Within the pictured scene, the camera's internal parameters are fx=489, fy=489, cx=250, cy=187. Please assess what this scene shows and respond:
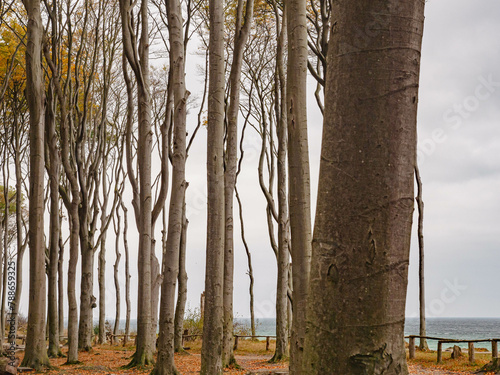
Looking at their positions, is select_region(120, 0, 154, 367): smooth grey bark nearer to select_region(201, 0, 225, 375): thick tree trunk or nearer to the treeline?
the treeline

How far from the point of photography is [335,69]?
2.05 metres

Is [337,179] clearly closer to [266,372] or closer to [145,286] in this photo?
[266,372]

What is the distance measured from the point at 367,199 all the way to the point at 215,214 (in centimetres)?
554

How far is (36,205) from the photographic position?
927cm

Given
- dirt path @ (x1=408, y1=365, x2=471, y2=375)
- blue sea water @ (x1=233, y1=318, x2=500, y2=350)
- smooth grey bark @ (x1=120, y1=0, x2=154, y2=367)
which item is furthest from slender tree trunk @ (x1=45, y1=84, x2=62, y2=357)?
blue sea water @ (x1=233, y1=318, x2=500, y2=350)

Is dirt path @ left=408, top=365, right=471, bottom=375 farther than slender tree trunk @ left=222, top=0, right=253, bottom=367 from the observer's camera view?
Yes

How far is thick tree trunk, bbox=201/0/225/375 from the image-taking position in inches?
276

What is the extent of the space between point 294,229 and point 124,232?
69.3 ft

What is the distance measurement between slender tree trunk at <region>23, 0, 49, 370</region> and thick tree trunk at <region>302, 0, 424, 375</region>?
8235mm

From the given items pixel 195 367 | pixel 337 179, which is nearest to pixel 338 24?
pixel 337 179

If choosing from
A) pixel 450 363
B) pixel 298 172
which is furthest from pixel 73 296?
pixel 450 363

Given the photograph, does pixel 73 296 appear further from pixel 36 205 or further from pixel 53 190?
pixel 36 205

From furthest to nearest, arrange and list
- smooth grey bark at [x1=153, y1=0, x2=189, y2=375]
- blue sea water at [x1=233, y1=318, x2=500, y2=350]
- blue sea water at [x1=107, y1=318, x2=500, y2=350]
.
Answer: blue sea water at [x1=233, y1=318, x2=500, y2=350], blue sea water at [x1=107, y1=318, x2=500, y2=350], smooth grey bark at [x1=153, y1=0, x2=189, y2=375]

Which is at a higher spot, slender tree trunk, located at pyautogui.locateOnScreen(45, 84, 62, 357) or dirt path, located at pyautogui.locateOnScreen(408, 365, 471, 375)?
slender tree trunk, located at pyautogui.locateOnScreen(45, 84, 62, 357)
